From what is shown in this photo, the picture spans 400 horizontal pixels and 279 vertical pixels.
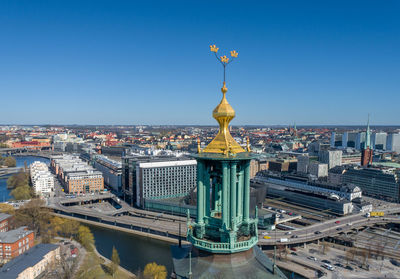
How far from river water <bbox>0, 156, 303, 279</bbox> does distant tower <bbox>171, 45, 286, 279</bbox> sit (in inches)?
1216

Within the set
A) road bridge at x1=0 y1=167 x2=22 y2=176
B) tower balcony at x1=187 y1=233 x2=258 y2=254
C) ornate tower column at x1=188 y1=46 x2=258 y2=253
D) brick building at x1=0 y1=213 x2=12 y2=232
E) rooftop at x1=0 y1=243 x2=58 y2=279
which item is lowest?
road bridge at x1=0 y1=167 x2=22 y2=176

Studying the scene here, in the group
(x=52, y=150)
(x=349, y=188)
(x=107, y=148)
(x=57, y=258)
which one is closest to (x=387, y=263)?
(x=349, y=188)

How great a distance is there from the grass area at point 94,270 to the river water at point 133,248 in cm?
198

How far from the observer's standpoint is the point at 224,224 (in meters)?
7.19

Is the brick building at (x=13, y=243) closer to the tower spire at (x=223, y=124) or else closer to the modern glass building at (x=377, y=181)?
the tower spire at (x=223, y=124)

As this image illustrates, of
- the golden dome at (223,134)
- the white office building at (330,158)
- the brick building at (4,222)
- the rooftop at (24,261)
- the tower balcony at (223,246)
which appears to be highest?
the golden dome at (223,134)

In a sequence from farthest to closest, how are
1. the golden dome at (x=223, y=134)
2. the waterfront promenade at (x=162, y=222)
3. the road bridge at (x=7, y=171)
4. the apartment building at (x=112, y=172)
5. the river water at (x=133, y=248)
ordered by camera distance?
the road bridge at (x=7, y=171) → the apartment building at (x=112, y=172) → the waterfront promenade at (x=162, y=222) → the river water at (x=133, y=248) → the golden dome at (x=223, y=134)

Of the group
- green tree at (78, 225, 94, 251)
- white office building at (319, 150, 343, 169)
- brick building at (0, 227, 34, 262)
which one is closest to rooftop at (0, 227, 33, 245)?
brick building at (0, 227, 34, 262)

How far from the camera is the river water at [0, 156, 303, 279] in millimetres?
37625

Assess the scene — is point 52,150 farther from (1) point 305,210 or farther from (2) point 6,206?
(1) point 305,210

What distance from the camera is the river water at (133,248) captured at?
123 ft

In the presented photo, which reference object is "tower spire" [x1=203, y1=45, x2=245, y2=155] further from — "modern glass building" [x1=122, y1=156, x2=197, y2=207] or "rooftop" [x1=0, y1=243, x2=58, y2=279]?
"modern glass building" [x1=122, y1=156, x2=197, y2=207]

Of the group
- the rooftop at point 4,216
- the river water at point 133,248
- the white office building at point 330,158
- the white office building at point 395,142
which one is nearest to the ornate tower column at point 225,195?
the river water at point 133,248

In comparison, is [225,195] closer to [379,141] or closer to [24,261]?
[24,261]
